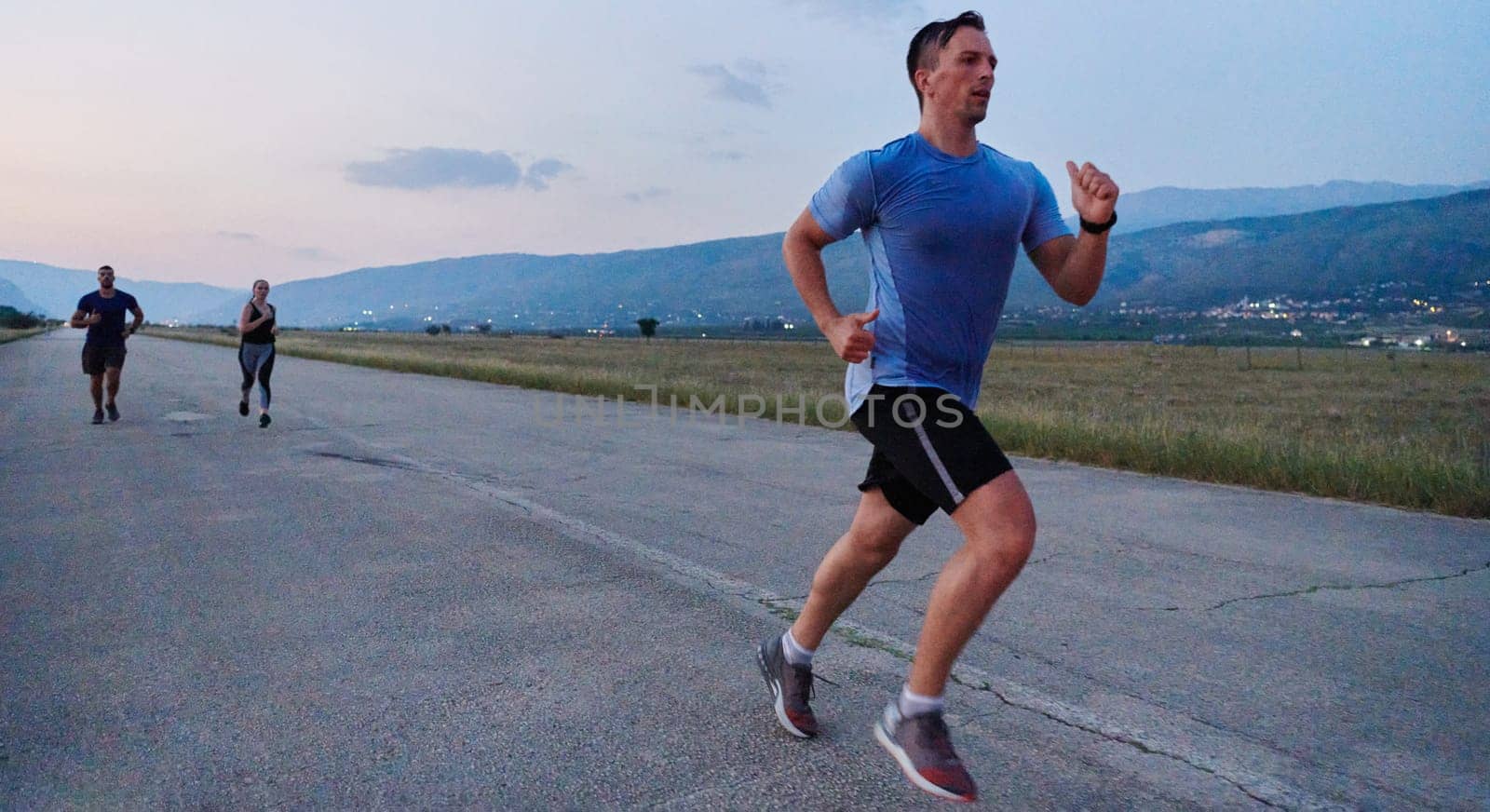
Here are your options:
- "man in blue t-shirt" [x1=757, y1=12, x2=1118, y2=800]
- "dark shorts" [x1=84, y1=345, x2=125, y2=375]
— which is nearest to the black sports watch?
"man in blue t-shirt" [x1=757, y1=12, x2=1118, y2=800]

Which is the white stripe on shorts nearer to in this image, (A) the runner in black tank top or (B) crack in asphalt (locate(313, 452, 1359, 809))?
(B) crack in asphalt (locate(313, 452, 1359, 809))

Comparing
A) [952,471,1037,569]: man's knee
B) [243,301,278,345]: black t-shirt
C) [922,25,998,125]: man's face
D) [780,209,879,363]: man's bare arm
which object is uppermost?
[922,25,998,125]: man's face

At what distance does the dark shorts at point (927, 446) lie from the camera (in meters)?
2.70

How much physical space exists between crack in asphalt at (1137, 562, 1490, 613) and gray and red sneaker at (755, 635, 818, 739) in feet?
7.21

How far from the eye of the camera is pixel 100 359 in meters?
13.2

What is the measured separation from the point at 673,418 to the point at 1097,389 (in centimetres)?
1872

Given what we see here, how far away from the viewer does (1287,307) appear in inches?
6314

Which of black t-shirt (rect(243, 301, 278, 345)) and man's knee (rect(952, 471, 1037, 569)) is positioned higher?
black t-shirt (rect(243, 301, 278, 345))

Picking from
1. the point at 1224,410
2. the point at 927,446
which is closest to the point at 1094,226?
the point at 927,446

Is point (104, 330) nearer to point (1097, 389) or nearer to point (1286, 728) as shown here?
point (1286, 728)

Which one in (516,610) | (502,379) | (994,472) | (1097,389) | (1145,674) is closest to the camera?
(994,472)

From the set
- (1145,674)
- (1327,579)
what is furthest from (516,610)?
(1327,579)

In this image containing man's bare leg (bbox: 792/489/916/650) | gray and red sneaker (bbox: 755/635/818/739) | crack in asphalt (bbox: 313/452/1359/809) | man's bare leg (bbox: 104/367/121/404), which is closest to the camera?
crack in asphalt (bbox: 313/452/1359/809)

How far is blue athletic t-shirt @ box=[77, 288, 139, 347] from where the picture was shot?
508 inches
